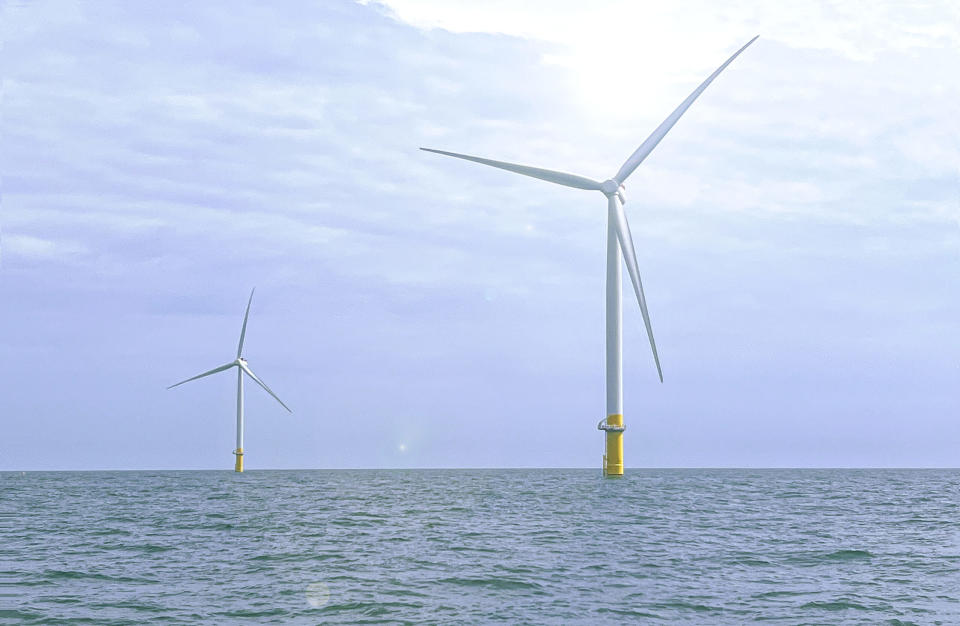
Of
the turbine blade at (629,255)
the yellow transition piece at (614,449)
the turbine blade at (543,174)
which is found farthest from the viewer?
the yellow transition piece at (614,449)

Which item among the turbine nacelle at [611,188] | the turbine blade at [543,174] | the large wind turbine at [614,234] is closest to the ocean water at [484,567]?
the large wind turbine at [614,234]

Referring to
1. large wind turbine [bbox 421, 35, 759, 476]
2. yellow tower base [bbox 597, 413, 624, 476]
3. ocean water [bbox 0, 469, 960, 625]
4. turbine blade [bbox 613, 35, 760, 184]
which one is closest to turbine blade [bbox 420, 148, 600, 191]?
large wind turbine [bbox 421, 35, 759, 476]

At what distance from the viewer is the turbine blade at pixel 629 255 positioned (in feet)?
230

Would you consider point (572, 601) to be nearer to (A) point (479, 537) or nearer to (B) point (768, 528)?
(A) point (479, 537)

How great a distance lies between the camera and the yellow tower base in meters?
82.2

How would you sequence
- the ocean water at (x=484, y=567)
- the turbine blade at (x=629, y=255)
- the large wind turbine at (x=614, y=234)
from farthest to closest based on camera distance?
the large wind turbine at (x=614, y=234), the turbine blade at (x=629, y=255), the ocean water at (x=484, y=567)

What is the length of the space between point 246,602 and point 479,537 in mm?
16406

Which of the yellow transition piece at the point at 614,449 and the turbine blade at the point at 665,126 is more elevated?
the turbine blade at the point at 665,126

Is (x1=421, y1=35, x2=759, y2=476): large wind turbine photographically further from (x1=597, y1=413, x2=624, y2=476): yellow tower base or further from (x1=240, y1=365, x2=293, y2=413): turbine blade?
(x1=240, y1=365, x2=293, y2=413): turbine blade

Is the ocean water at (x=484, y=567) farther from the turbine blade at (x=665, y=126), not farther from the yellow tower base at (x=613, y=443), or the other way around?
the turbine blade at (x=665, y=126)

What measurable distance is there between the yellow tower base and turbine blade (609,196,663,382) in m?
12.3

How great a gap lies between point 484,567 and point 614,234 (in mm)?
58679

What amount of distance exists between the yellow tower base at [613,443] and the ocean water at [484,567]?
2919cm

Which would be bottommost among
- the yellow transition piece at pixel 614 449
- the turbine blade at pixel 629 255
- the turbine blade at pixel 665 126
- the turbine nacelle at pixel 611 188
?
the yellow transition piece at pixel 614 449
